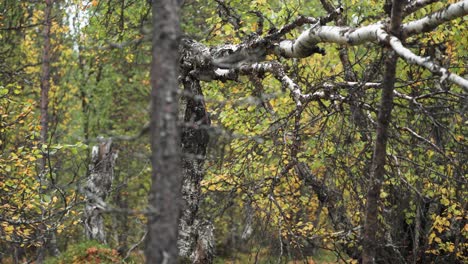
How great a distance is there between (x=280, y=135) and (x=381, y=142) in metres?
2.12

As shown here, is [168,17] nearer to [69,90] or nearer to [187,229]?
[187,229]

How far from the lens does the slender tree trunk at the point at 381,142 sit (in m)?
4.10

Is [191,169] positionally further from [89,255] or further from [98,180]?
[98,180]

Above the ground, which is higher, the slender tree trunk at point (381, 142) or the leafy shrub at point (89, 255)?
the slender tree trunk at point (381, 142)

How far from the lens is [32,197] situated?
8.14 m

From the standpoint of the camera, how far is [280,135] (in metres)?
6.31

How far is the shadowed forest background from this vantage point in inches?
151

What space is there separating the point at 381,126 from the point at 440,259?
6.77m

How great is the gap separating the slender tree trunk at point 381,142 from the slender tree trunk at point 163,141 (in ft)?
5.70

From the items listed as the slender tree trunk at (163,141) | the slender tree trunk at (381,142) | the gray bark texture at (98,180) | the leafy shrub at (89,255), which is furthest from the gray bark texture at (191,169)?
the gray bark texture at (98,180)

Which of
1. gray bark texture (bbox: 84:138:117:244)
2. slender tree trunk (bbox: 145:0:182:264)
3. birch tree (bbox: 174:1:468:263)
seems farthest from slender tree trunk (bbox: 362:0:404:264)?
gray bark texture (bbox: 84:138:117:244)

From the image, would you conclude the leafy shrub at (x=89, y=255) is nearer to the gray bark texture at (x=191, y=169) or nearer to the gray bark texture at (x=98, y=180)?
the gray bark texture at (x=98, y=180)

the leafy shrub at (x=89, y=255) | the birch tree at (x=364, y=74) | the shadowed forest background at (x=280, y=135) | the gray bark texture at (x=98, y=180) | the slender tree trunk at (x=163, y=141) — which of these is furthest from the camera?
the gray bark texture at (x=98, y=180)

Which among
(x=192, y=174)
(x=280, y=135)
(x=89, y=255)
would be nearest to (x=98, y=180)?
(x=89, y=255)
